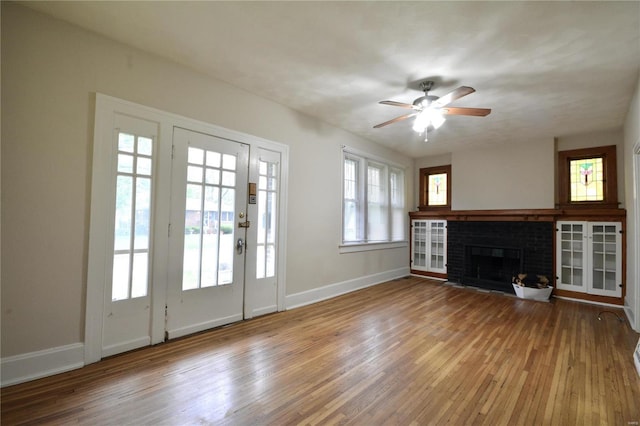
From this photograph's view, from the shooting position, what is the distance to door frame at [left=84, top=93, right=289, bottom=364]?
95.5 inches

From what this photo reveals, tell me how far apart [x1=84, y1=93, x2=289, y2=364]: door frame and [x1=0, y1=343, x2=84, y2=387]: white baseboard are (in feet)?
0.25

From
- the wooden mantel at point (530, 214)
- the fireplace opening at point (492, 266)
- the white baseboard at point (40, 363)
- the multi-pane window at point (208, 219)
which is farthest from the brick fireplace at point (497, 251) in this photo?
the white baseboard at point (40, 363)

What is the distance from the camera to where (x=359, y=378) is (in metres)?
2.26

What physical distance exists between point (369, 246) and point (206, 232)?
10.7 ft

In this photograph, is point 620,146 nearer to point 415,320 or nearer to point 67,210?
point 415,320

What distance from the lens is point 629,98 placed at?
3500 millimetres

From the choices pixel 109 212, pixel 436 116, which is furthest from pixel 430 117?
pixel 109 212

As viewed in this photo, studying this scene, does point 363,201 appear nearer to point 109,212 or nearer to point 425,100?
point 425,100

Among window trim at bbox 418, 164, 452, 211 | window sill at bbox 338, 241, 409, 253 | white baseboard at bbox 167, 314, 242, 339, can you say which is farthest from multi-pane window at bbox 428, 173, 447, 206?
white baseboard at bbox 167, 314, 242, 339

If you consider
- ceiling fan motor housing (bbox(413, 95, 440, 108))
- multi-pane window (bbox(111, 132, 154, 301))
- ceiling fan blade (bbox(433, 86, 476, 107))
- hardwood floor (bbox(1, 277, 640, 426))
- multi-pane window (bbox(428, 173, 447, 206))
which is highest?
ceiling fan motor housing (bbox(413, 95, 440, 108))

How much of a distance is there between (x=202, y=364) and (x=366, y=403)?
141cm

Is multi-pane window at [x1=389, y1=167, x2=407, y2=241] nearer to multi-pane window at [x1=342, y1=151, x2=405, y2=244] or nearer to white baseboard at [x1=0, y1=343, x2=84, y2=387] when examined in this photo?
multi-pane window at [x1=342, y1=151, x2=405, y2=244]

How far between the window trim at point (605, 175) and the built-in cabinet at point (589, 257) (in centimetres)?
38

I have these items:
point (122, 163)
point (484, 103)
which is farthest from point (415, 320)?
point (122, 163)
